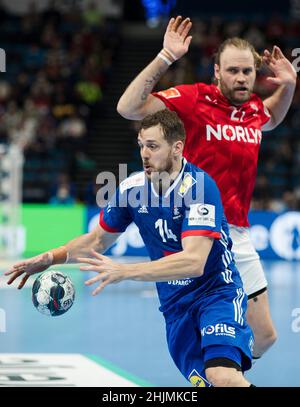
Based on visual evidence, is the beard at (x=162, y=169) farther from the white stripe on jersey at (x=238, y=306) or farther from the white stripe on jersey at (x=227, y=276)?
the white stripe on jersey at (x=238, y=306)

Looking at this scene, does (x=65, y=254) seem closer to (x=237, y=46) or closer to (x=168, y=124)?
(x=168, y=124)

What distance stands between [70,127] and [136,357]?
16.2 meters

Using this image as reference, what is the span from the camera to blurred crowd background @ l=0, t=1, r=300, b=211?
23.4 m

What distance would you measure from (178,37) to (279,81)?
3.66ft

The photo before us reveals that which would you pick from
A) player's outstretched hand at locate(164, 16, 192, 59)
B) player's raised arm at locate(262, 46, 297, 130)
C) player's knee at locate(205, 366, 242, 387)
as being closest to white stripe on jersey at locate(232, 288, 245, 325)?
player's knee at locate(205, 366, 242, 387)

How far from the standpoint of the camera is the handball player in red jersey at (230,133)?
674 cm

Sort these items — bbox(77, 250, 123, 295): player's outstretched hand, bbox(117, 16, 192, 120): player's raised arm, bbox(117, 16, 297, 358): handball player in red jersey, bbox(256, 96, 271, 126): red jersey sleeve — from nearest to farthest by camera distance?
bbox(77, 250, 123, 295): player's outstretched hand
bbox(117, 16, 192, 120): player's raised arm
bbox(117, 16, 297, 358): handball player in red jersey
bbox(256, 96, 271, 126): red jersey sleeve

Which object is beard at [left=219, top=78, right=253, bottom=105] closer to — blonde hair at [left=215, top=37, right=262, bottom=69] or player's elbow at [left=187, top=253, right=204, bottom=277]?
blonde hair at [left=215, top=37, right=262, bottom=69]

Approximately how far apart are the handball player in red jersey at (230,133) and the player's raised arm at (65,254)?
1.01m

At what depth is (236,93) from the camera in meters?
6.82

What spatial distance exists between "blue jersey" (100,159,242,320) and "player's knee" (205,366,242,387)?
1.82 feet

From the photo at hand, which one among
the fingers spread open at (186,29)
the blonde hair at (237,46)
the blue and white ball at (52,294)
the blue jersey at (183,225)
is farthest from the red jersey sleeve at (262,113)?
the blue and white ball at (52,294)
